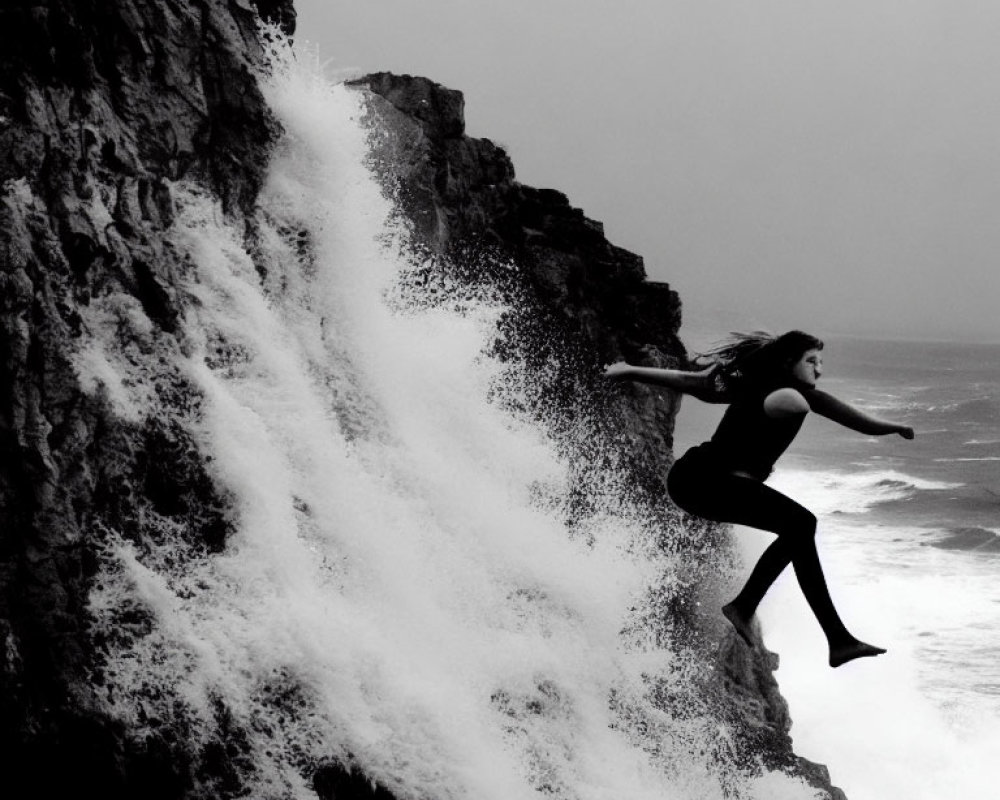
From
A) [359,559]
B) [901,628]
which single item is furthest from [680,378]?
[901,628]

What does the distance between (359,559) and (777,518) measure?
23.9ft

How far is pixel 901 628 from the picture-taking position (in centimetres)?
2684

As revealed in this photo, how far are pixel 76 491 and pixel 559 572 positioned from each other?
710 centimetres

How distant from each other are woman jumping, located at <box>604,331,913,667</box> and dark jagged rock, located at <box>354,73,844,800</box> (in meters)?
11.6

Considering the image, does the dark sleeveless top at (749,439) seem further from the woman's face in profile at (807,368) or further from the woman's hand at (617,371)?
the woman's hand at (617,371)

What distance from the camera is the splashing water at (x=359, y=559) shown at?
9469 mm

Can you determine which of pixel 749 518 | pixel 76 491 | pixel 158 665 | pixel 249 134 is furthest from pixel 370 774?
pixel 249 134

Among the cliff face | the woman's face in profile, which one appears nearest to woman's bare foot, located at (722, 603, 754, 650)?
the woman's face in profile

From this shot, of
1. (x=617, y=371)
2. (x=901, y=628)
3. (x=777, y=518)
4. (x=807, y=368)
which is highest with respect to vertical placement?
(x=901, y=628)

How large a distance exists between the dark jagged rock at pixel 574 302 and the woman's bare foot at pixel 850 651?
1140 cm

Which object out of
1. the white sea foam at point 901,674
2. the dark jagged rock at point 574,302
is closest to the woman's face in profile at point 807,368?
the dark jagged rock at point 574,302

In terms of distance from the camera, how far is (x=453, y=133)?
57.6 feet

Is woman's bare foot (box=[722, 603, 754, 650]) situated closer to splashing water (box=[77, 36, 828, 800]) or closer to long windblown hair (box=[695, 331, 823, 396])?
long windblown hair (box=[695, 331, 823, 396])

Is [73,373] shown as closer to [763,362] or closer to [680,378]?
[680,378]
